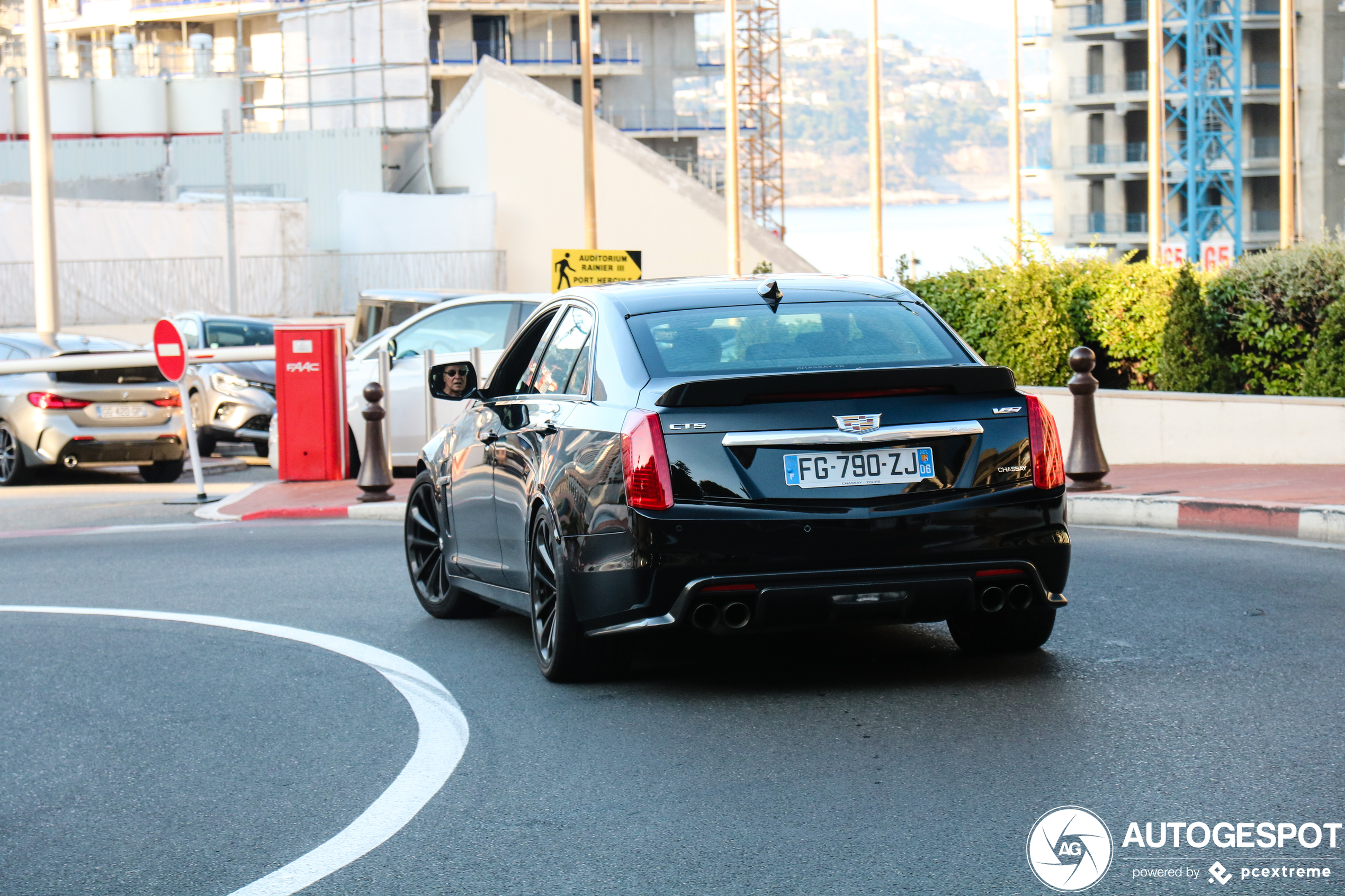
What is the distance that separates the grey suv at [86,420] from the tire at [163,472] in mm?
397

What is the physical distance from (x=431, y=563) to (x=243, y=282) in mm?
36283

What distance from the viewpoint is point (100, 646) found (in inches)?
312

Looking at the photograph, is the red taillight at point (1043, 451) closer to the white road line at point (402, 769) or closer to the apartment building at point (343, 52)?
the white road line at point (402, 769)

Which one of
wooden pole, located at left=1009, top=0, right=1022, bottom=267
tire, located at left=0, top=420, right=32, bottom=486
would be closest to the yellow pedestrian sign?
tire, located at left=0, top=420, right=32, bottom=486

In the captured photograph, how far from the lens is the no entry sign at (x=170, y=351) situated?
15133 mm

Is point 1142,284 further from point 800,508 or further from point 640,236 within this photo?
point 640,236

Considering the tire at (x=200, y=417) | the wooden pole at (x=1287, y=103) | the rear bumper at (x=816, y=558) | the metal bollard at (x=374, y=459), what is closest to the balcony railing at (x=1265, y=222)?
the wooden pole at (x=1287, y=103)

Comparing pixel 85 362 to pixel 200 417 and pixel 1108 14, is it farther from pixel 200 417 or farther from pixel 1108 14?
pixel 1108 14

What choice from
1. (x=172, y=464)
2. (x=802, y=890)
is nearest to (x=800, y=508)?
(x=802, y=890)

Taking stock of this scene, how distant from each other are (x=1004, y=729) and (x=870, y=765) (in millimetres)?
635

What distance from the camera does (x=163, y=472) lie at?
18.4 metres

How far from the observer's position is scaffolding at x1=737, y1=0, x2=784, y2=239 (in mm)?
92312

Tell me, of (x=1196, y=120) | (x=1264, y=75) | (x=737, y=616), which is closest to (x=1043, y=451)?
(x=737, y=616)

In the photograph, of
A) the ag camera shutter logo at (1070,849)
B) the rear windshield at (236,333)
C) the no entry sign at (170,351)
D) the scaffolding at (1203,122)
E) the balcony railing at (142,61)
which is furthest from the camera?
the scaffolding at (1203,122)
